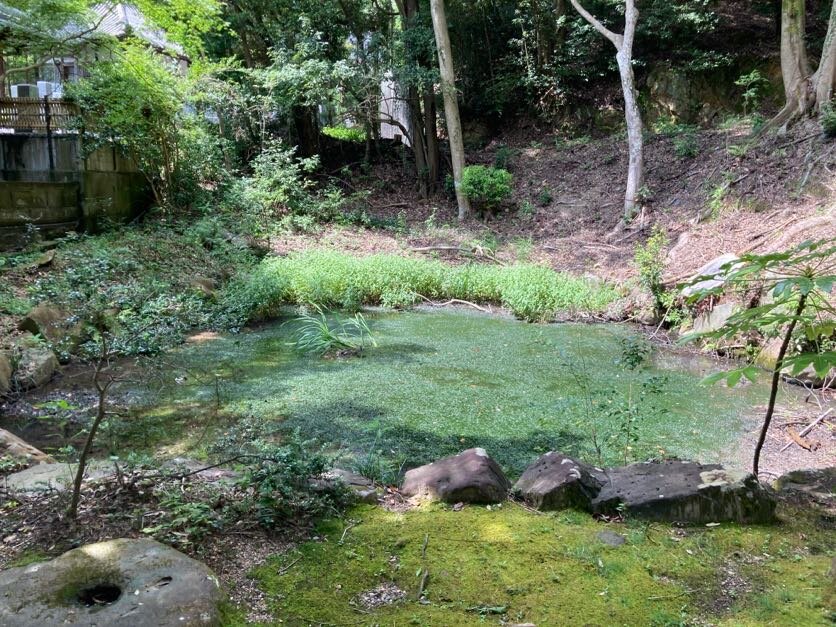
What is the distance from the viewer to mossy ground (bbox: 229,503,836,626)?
1.87 m

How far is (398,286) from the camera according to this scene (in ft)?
32.7

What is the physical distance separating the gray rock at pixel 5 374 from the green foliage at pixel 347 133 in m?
13.4

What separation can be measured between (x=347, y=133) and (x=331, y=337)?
14116 millimetres

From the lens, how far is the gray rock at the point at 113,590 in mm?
1688

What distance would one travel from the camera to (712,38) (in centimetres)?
1556

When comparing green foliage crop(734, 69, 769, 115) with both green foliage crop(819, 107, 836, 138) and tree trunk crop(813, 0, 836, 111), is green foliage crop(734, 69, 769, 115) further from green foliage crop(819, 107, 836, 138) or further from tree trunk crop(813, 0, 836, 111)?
green foliage crop(819, 107, 836, 138)

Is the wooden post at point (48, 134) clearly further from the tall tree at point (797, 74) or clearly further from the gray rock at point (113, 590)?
the tall tree at point (797, 74)

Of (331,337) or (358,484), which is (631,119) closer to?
(331,337)

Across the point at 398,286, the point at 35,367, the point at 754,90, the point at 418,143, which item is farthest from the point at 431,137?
the point at 35,367

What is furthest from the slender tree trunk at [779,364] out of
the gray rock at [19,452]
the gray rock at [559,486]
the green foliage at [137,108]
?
the green foliage at [137,108]

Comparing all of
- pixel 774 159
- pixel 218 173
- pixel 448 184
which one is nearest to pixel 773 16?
pixel 774 159

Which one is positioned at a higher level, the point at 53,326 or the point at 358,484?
the point at 53,326

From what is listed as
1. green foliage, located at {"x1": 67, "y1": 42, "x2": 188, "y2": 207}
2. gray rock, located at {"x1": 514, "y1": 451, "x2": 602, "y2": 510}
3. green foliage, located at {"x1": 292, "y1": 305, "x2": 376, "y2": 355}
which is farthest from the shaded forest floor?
gray rock, located at {"x1": 514, "y1": 451, "x2": 602, "y2": 510}

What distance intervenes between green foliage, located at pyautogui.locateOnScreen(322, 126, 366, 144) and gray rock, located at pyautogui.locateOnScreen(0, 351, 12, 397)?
44.0ft
